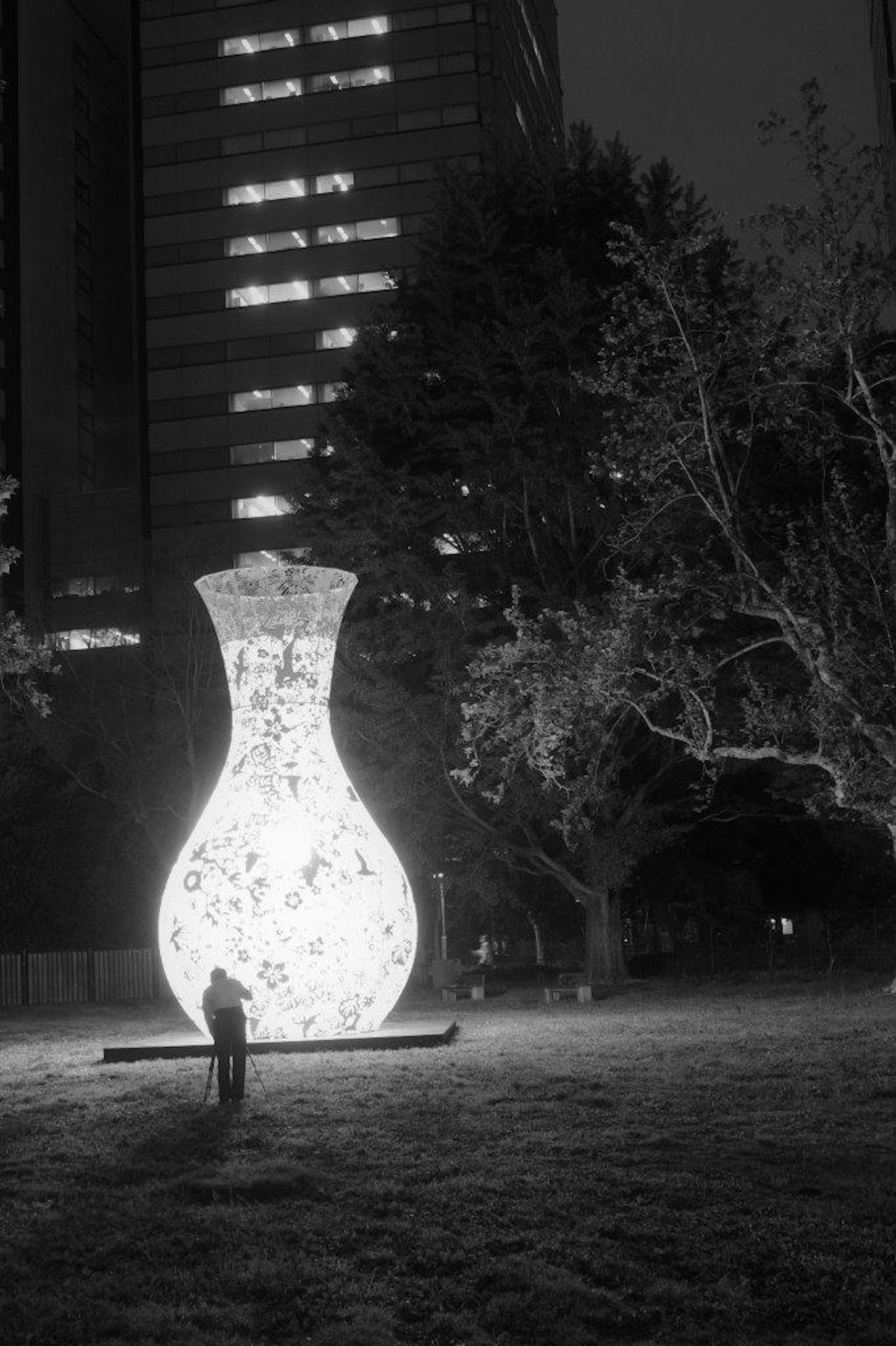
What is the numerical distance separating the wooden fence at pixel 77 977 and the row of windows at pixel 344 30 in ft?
172

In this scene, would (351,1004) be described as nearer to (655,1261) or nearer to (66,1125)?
(66,1125)

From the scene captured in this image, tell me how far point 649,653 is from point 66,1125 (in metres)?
8.94

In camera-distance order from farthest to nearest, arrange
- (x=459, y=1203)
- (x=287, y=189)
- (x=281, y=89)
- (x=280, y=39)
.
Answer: (x=280, y=39) < (x=281, y=89) < (x=287, y=189) < (x=459, y=1203)

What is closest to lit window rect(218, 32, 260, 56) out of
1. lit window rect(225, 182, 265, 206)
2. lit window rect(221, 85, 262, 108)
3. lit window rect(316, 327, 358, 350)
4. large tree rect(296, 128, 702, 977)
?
lit window rect(221, 85, 262, 108)

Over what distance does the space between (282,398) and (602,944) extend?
4436 cm

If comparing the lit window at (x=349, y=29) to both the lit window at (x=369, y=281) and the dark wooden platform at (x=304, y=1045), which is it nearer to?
the lit window at (x=369, y=281)

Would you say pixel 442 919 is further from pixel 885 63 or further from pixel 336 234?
pixel 885 63

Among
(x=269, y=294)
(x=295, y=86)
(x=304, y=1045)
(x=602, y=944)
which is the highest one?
(x=295, y=86)

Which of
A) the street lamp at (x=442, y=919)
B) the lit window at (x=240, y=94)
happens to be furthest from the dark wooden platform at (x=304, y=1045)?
the lit window at (x=240, y=94)

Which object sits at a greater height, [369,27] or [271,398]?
[369,27]

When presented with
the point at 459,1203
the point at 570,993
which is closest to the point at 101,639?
the point at 570,993

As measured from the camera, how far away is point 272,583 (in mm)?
15383

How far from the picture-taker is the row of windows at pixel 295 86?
225 ft

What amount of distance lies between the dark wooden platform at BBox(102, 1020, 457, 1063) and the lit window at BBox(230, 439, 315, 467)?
50961 mm
